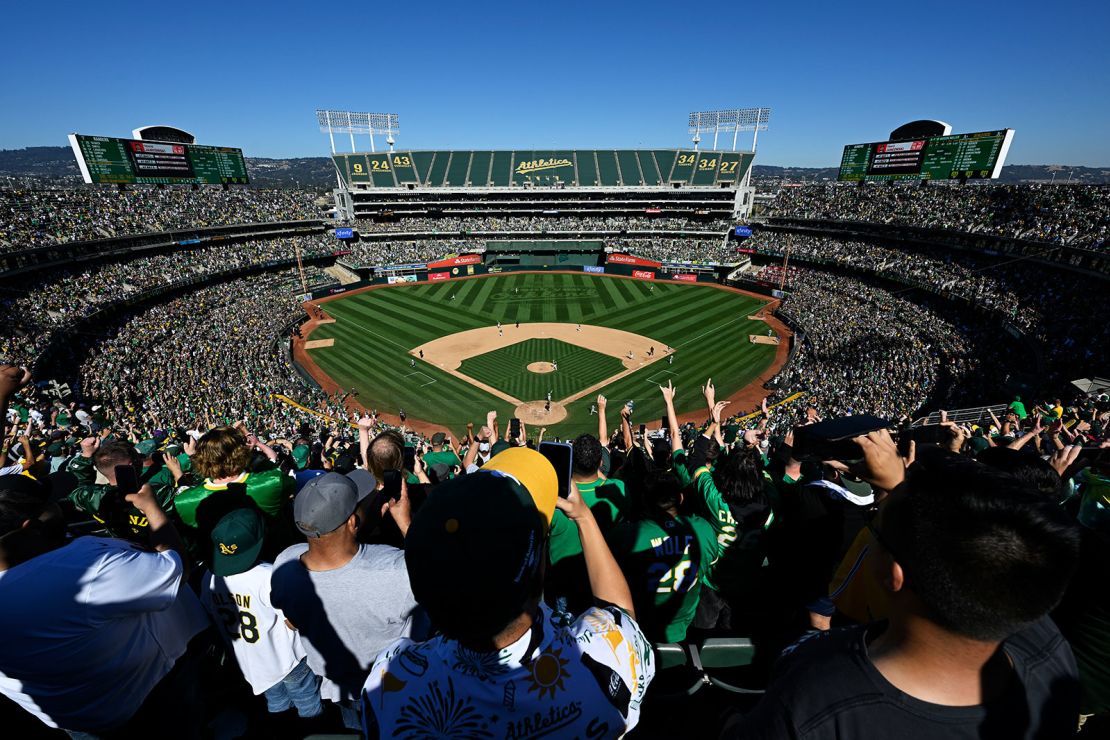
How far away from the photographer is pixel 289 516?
Answer: 5.23m

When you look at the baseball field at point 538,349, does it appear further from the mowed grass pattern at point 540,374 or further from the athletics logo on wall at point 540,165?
the athletics logo on wall at point 540,165

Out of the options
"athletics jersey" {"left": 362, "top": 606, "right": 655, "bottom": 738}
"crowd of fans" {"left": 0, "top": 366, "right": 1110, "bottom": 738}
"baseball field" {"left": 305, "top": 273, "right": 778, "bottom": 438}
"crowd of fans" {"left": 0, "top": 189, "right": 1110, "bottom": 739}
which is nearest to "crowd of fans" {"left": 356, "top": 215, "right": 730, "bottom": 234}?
"baseball field" {"left": 305, "top": 273, "right": 778, "bottom": 438}

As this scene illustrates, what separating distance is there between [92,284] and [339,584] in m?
47.5

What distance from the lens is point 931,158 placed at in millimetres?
49000

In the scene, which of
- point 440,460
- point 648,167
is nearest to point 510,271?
point 648,167

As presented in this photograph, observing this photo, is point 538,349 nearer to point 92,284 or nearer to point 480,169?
point 92,284

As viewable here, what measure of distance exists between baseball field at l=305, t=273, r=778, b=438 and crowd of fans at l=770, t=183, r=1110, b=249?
17122 millimetres

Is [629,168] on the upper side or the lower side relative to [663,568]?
upper

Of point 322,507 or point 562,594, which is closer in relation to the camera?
point 322,507

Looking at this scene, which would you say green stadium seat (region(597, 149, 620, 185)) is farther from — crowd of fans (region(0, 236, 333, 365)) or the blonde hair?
the blonde hair

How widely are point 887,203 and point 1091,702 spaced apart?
61.9m

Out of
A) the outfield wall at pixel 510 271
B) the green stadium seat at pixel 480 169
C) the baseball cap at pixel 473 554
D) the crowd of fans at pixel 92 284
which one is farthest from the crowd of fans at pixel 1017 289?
the crowd of fans at pixel 92 284

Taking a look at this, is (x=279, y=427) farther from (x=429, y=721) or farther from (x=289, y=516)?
(x=429, y=721)

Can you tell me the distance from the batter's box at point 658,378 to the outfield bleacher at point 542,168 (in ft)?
154
